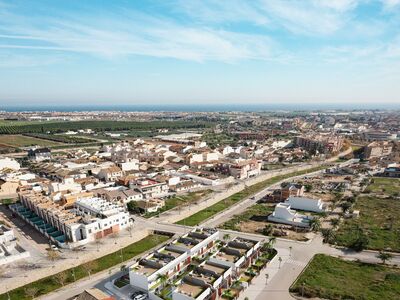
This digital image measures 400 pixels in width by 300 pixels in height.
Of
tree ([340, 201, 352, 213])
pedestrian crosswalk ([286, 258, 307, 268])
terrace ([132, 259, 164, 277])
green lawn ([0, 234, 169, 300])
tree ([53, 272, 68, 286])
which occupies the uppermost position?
terrace ([132, 259, 164, 277])

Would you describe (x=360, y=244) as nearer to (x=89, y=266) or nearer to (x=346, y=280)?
(x=346, y=280)

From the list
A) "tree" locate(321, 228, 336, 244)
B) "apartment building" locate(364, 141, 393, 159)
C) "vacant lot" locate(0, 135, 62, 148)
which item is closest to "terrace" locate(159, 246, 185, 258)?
"tree" locate(321, 228, 336, 244)

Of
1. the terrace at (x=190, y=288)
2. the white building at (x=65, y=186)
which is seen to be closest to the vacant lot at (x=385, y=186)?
the terrace at (x=190, y=288)

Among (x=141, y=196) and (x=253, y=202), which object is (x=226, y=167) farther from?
(x=141, y=196)

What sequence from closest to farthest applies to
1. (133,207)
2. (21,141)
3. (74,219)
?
1. (74,219)
2. (133,207)
3. (21,141)

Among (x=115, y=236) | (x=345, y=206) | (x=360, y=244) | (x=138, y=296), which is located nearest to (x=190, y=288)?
(x=138, y=296)

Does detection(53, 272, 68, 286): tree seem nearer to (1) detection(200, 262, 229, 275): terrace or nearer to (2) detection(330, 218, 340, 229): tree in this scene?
(1) detection(200, 262, 229, 275): terrace
